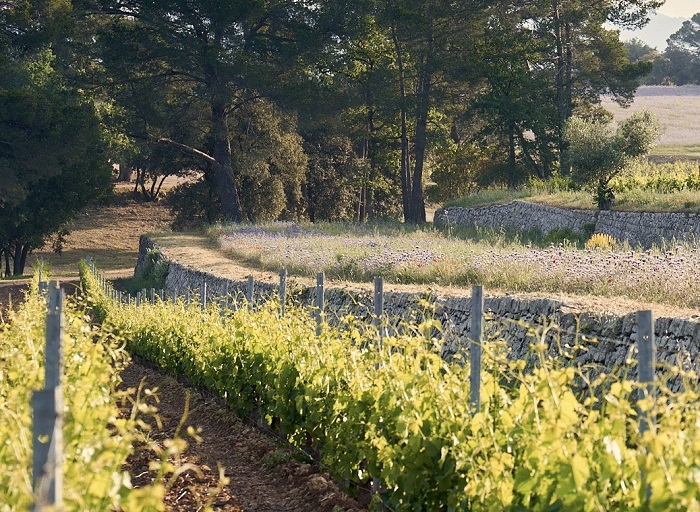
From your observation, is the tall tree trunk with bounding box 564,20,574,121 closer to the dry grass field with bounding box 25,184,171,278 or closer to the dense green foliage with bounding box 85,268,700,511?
the dry grass field with bounding box 25,184,171,278

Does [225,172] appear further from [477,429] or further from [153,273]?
[477,429]

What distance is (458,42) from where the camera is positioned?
40.4m

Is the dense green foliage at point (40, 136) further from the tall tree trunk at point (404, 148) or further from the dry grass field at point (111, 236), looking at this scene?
the tall tree trunk at point (404, 148)

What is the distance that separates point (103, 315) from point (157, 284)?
5250mm

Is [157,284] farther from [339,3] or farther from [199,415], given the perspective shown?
[199,415]

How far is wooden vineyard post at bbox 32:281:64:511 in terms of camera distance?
3059 mm

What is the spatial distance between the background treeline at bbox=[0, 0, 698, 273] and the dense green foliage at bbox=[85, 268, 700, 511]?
25440 millimetres

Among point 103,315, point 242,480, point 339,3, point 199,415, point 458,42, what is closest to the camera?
point 242,480

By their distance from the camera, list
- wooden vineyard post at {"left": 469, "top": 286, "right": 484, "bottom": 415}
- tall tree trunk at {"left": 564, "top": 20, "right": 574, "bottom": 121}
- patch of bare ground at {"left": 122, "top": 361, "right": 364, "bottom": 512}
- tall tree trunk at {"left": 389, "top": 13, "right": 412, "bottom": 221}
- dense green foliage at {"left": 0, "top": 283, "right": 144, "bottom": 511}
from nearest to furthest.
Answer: dense green foliage at {"left": 0, "top": 283, "right": 144, "bottom": 511}
wooden vineyard post at {"left": 469, "top": 286, "right": 484, "bottom": 415}
patch of bare ground at {"left": 122, "top": 361, "right": 364, "bottom": 512}
tall tree trunk at {"left": 389, "top": 13, "right": 412, "bottom": 221}
tall tree trunk at {"left": 564, "top": 20, "right": 574, "bottom": 121}

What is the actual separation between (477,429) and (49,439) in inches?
84.1

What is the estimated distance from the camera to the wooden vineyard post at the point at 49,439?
3.06 meters

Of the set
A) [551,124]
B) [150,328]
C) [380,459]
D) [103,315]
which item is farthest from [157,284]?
[380,459]

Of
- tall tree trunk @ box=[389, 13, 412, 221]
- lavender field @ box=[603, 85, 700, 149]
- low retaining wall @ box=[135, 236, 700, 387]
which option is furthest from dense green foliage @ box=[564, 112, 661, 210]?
lavender field @ box=[603, 85, 700, 149]

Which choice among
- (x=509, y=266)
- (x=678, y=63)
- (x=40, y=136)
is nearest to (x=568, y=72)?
(x=40, y=136)
